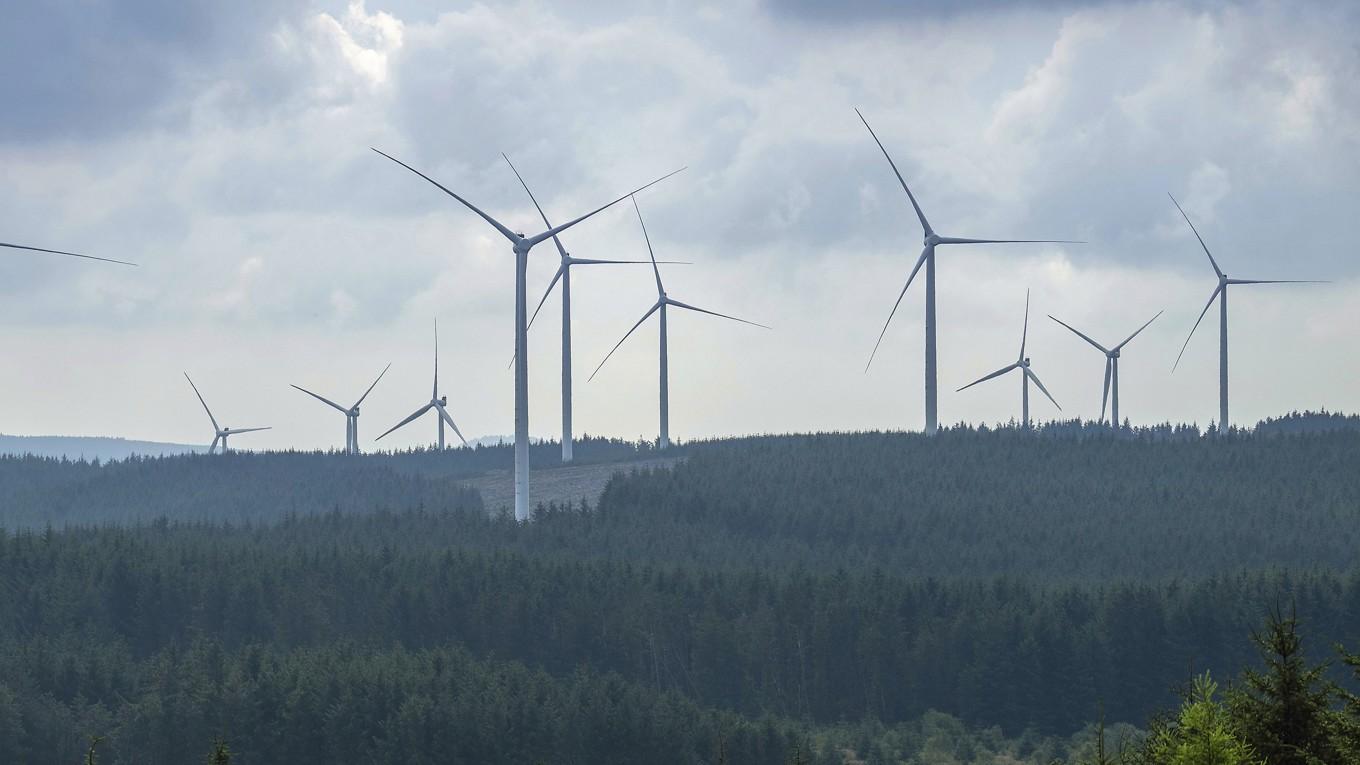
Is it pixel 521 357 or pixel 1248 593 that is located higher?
pixel 521 357

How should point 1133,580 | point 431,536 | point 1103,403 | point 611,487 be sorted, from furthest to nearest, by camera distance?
1. point 1103,403
2. point 611,487
3. point 431,536
4. point 1133,580

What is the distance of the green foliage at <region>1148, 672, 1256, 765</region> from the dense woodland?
264 ft

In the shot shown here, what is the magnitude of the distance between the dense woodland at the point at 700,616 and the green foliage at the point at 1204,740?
80.3 metres

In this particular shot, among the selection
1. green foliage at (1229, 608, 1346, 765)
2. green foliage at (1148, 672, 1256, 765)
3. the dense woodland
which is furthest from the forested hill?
green foliage at (1148, 672, 1256, 765)

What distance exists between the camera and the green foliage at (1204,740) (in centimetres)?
2597

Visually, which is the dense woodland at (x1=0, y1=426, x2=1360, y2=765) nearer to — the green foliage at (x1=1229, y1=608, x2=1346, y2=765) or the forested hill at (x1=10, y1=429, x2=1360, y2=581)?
the forested hill at (x1=10, y1=429, x2=1360, y2=581)

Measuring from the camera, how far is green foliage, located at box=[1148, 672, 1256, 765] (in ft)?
85.2

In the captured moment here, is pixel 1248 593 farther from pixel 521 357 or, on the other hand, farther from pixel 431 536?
pixel 431 536

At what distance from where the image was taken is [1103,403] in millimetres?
198375

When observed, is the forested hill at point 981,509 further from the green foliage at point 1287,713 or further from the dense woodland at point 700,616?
the green foliage at point 1287,713

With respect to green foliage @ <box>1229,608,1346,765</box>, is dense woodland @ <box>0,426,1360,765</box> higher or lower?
lower

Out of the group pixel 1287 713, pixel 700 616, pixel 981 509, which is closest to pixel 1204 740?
pixel 1287 713

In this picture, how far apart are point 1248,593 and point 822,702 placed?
29.4 meters

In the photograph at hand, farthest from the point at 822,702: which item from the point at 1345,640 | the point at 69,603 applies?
the point at 69,603
